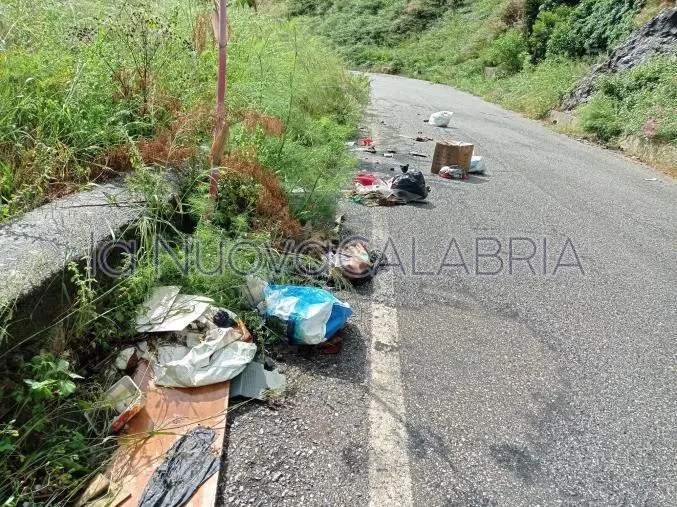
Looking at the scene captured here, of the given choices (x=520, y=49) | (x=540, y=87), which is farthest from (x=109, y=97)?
(x=520, y=49)

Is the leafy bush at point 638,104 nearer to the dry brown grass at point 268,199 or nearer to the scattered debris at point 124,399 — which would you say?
the dry brown grass at point 268,199

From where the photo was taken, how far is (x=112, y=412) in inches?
79.7

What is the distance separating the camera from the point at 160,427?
2.05 m

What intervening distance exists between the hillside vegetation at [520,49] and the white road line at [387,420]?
8867 millimetres

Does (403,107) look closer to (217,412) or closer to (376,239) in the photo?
(376,239)

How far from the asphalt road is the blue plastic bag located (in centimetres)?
14

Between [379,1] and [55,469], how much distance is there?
43144 mm

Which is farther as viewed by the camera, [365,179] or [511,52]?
[511,52]

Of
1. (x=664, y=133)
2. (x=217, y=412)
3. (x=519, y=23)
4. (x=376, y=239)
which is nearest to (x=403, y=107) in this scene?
(x=664, y=133)

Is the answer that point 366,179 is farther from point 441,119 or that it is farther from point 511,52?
point 511,52

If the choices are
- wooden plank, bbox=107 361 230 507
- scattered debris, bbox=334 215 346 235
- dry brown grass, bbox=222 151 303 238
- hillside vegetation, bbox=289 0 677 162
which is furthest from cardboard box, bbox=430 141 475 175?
hillside vegetation, bbox=289 0 677 162

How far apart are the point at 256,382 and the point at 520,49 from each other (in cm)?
2232

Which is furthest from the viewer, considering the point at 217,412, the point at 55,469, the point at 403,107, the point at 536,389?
the point at 403,107

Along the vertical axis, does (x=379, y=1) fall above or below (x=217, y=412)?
above
